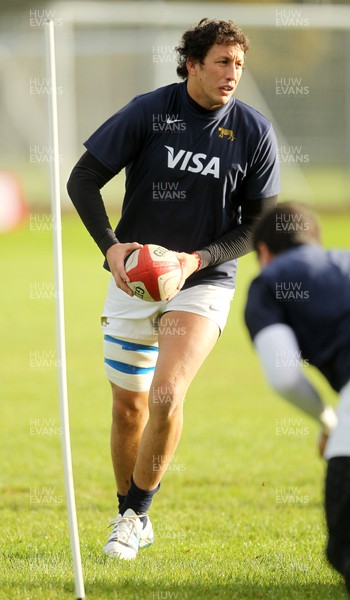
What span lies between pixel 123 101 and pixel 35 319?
1708cm

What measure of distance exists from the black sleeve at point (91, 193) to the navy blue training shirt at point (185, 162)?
6 cm

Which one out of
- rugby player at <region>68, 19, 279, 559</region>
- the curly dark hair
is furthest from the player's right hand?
the curly dark hair

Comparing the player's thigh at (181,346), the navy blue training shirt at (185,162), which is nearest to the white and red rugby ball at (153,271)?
the player's thigh at (181,346)

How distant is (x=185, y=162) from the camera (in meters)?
5.18

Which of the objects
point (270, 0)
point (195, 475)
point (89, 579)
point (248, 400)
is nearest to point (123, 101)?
point (270, 0)

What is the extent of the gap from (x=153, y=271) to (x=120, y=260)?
0.20m

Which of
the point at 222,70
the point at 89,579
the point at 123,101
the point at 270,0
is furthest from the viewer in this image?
the point at 270,0

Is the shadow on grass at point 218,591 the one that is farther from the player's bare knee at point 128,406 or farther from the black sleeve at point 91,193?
the black sleeve at point 91,193

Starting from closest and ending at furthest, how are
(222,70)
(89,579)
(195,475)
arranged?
(89,579) < (222,70) < (195,475)

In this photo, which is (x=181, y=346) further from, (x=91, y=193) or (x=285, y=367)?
(x=285, y=367)

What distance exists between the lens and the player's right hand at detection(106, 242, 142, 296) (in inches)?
194

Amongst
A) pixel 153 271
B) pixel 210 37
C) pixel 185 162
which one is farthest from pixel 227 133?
pixel 153 271

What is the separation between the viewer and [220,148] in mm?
5195

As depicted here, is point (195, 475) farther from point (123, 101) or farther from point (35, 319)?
point (123, 101)
